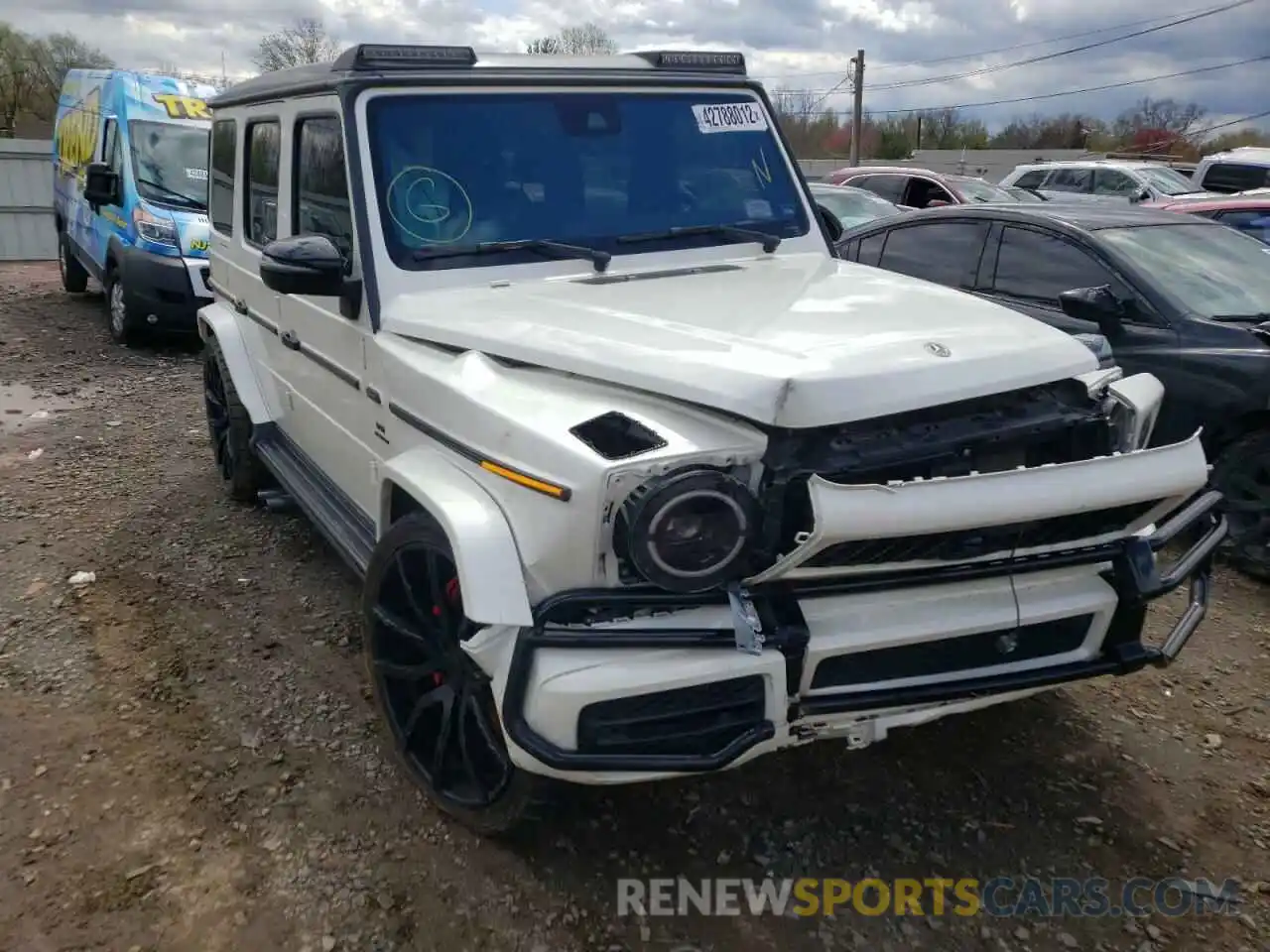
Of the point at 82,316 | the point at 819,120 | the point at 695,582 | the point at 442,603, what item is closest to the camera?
the point at 695,582

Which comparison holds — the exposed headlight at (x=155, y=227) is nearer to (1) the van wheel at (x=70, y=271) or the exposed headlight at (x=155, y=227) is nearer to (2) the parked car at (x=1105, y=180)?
(1) the van wheel at (x=70, y=271)

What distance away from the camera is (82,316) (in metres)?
11.4

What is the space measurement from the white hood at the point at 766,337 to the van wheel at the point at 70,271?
10.8 meters

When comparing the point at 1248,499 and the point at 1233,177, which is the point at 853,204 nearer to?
the point at 1233,177

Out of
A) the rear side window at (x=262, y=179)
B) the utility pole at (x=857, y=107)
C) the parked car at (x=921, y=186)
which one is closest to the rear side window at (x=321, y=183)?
the rear side window at (x=262, y=179)

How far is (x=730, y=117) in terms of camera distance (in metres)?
3.90

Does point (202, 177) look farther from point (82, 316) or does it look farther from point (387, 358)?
point (387, 358)

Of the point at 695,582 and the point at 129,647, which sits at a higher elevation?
the point at 695,582

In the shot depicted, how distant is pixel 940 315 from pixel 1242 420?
2672mm

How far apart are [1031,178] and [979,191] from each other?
5240 millimetres

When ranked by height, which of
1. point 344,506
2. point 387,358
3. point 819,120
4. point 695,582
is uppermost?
point 819,120

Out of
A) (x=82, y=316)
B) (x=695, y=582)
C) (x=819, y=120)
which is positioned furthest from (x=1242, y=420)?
(x=819, y=120)

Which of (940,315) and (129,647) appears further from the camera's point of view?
(129,647)

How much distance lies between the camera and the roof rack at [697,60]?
3850 mm
